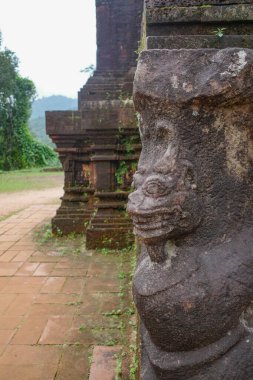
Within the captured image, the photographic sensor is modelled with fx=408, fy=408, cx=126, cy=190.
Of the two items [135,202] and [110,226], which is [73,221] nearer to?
[110,226]

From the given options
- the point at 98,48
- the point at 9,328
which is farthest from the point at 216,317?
the point at 98,48

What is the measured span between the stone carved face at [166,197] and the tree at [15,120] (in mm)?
23995

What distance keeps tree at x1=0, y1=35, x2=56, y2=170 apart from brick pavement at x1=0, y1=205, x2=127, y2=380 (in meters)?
20.4

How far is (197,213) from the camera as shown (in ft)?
4.19

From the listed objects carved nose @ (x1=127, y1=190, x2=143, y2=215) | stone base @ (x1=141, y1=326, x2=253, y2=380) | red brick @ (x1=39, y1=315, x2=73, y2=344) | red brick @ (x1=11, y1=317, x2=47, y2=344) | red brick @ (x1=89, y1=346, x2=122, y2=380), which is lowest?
red brick @ (x1=11, y1=317, x2=47, y2=344)

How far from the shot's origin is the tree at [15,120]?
2406 centimetres

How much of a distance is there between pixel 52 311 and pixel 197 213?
2202 mm

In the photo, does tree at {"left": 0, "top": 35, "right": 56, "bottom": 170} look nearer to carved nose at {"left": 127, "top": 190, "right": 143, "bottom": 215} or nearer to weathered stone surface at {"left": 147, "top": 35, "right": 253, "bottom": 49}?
weathered stone surface at {"left": 147, "top": 35, "right": 253, "bottom": 49}

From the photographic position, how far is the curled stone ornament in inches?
48.8

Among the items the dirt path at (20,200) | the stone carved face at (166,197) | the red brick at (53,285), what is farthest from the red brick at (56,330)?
the dirt path at (20,200)

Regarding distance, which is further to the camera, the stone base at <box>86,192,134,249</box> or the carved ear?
the stone base at <box>86,192,134,249</box>

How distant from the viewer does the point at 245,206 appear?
4.40 feet

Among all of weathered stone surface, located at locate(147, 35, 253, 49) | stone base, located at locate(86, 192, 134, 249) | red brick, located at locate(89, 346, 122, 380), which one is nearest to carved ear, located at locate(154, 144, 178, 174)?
weathered stone surface, located at locate(147, 35, 253, 49)

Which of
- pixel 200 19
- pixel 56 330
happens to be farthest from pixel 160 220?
pixel 56 330
